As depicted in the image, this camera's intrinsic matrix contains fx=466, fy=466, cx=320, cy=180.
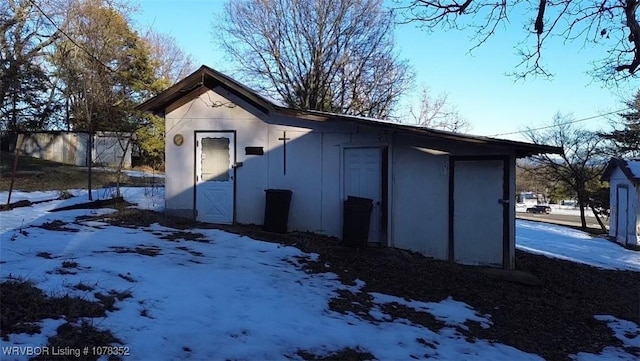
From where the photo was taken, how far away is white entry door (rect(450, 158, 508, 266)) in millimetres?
9484

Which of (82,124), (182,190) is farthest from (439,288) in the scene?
(82,124)

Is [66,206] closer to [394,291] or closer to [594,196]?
[394,291]

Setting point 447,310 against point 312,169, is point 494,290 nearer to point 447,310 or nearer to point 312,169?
point 447,310

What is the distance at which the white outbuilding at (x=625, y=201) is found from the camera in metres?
19.0

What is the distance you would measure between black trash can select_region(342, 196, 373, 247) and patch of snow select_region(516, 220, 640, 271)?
7142mm

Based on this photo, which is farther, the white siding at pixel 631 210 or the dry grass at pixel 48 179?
the white siding at pixel 631 210

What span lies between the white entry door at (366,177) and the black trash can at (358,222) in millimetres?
378

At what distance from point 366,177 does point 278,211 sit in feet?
6.90

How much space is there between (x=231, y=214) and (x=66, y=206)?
4069mm

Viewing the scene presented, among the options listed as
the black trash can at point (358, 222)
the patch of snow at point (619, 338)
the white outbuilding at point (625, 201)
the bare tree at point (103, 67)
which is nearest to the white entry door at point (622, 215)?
the white outbuilding at point (625, 201)

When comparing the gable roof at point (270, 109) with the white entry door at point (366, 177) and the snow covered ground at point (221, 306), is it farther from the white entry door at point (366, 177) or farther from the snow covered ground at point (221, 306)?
the snow covered ground at point (221, 306)

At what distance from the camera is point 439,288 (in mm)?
7598

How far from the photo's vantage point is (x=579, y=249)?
1728cm

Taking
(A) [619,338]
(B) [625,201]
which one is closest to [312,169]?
(A) [619,338]
